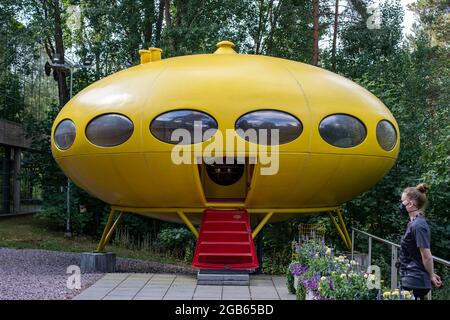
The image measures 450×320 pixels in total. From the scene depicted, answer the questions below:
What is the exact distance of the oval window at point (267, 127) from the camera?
910 centimetres

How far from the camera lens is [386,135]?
1032 cm

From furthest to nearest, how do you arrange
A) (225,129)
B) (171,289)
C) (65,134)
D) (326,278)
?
(65,134), (225,129), (171,289), (326,278)

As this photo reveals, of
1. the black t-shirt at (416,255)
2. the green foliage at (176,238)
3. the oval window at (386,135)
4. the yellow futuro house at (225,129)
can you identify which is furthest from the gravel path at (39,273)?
the oval window at (386,135)

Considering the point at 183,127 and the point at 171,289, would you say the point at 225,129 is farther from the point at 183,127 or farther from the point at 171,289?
the point at 171,289

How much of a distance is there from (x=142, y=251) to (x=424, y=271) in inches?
534

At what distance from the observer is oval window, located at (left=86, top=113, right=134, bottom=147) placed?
945 centimetres

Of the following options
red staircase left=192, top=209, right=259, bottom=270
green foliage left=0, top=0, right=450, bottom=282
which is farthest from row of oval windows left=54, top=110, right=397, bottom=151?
green foliage left=0, top=0, right=450, bottom=282

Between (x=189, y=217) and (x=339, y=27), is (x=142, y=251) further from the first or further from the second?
(x=339, y=27)

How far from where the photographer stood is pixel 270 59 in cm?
1075

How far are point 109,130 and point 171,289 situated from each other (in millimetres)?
2879

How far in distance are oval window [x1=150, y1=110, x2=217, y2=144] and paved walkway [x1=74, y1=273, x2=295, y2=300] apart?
2.36 m

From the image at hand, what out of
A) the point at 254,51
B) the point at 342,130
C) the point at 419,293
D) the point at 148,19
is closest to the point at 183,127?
the point at 342,130

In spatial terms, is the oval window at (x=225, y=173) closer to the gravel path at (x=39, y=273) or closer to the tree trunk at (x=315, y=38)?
the gravel path at (x=39, y=273)
